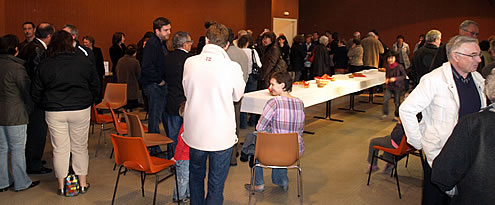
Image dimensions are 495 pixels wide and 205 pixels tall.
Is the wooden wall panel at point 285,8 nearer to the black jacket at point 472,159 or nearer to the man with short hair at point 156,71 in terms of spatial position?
the man with short hair at point 156,71

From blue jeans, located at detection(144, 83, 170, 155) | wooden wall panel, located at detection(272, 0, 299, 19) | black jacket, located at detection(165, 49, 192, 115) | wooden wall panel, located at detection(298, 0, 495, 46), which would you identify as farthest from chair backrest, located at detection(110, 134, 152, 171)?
wooden wall panel, located at detection(298, 0, 495, 46)

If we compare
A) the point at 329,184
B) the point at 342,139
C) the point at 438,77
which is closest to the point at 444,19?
the point at 342,139

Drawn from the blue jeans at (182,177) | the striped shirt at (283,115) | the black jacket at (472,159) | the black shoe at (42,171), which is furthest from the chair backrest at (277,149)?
the black shoe at (42,171)

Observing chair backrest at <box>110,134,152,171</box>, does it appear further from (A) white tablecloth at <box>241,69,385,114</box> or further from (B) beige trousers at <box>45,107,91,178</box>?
(A) white tablecloth at <box>241,69,385,114</box>

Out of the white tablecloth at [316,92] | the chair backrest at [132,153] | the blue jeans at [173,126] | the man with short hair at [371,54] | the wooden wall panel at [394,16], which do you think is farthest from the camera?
the wooden wall panel at [394,16]

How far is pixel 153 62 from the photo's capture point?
4641 mm

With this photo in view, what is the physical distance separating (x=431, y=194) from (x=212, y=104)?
5.27 feet

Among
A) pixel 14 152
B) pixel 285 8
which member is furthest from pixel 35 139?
pixel 285 8

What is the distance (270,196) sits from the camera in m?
4.01

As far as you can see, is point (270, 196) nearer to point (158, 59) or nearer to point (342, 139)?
point (158, 59)

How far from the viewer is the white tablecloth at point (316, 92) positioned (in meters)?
4.96

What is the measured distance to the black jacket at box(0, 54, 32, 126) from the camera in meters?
3.79

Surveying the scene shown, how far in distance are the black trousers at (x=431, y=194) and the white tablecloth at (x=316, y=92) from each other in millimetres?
2290

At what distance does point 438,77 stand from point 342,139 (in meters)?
3.71
